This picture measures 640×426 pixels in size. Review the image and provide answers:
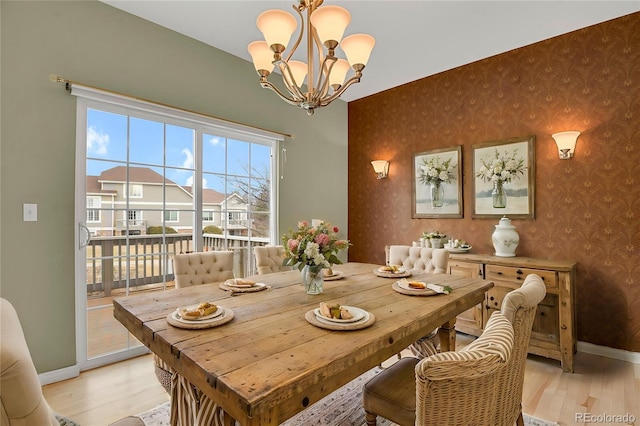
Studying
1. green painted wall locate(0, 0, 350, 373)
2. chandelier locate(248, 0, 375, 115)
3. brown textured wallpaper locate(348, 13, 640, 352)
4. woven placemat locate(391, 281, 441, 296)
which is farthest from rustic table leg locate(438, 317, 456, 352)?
green painted wall locate(0, 0, 350, 373)

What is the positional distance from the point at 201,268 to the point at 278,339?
130 centimetres

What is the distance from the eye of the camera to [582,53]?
2.89 m

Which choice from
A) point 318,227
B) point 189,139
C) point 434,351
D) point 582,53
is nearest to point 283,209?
point 189,139

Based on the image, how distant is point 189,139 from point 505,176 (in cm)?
309

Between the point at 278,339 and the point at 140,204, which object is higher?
the point at 140,204

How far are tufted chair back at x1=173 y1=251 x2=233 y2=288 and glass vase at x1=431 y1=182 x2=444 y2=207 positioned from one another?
2.48 metres

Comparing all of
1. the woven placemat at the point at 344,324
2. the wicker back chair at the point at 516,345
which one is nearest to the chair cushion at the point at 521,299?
the wicker back chair at the point at 516,345

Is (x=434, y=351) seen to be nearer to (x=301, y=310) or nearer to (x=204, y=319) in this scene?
(x=301, y=310)

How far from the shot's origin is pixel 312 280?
179 cm

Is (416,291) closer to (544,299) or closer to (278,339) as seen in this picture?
(278,339)

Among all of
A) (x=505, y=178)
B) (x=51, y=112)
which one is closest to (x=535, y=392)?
(x=505, y=178)

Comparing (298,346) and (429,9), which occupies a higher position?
(429,9)

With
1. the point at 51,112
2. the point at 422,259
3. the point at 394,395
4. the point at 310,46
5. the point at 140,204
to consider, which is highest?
the point at 310,46

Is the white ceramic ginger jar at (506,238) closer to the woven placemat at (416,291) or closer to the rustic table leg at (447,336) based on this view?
the rustic table leg at (447,336)
